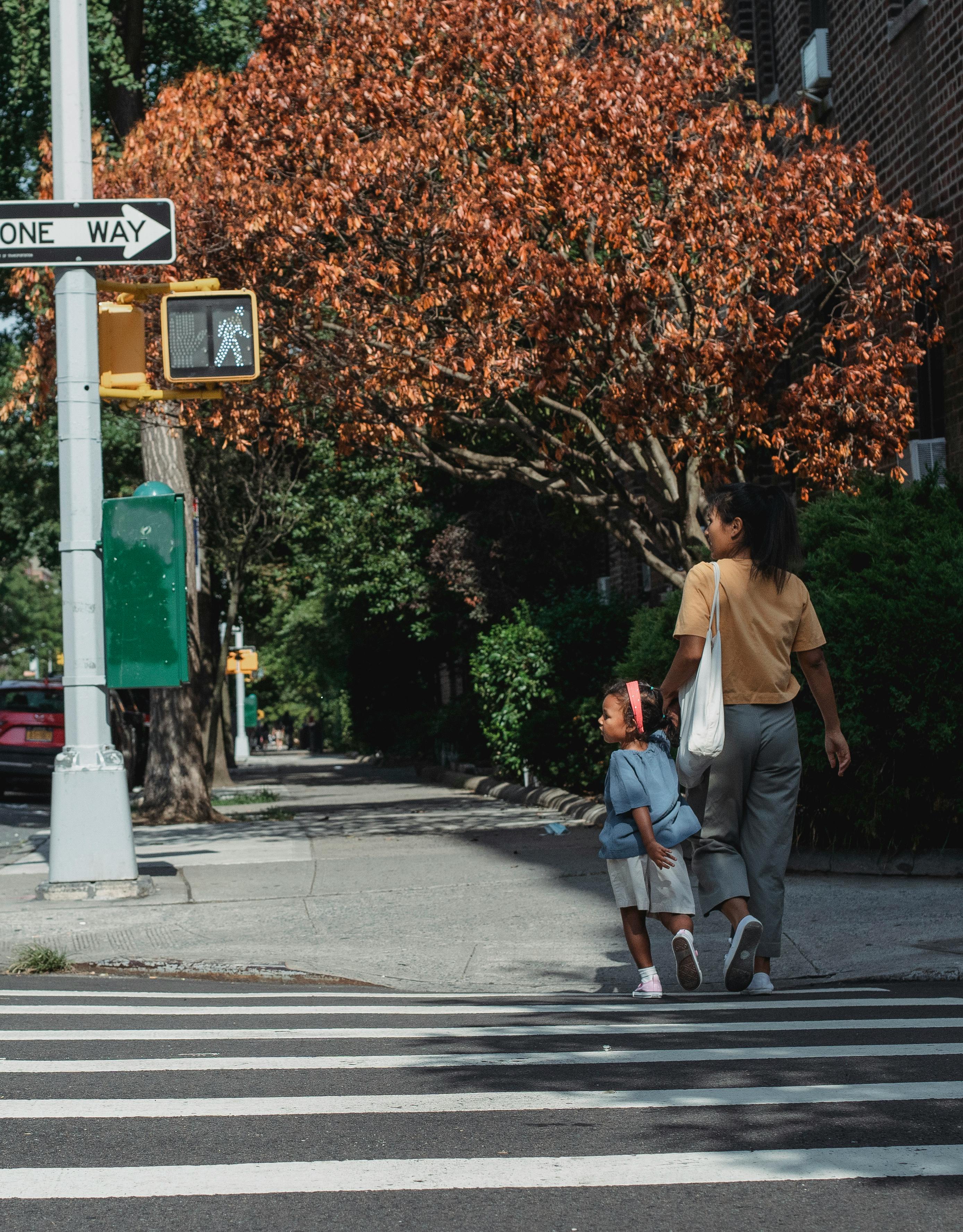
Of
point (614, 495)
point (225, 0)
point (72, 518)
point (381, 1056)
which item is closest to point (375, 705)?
point (225, 0)

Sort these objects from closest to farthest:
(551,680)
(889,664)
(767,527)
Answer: (767,527)
(889,664)
(551,680)

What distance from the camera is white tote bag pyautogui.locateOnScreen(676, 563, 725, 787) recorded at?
625cm

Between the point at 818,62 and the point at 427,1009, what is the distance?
11.7m

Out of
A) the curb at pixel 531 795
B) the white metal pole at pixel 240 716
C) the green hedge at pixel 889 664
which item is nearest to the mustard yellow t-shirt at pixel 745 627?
the green hedge at pixel 889 664

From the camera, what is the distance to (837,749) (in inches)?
254

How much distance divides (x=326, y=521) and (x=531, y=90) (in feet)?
45.9

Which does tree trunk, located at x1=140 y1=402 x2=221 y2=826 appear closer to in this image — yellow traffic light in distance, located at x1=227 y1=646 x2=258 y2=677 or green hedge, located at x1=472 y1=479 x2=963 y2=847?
green hedge, located at x1=472 y1=479 x2=963 y2=847

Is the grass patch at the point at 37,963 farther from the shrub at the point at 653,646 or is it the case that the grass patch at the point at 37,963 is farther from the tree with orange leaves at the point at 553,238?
the tree with orange leaves at the point at 553,238

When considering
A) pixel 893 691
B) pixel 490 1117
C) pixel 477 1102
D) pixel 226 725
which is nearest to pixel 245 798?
pixel 226 725

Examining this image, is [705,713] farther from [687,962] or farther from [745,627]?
[687,962]

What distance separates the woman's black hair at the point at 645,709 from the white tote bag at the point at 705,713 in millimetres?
148

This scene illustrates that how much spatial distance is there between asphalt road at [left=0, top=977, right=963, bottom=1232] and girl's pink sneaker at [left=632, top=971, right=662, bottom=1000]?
0.88 ft

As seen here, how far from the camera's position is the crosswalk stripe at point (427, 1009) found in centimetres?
618

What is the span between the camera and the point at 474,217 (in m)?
11.6
